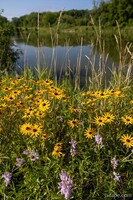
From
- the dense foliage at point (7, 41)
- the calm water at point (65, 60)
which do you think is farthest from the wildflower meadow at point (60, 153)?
A: the dense foliage at point (7, 41)

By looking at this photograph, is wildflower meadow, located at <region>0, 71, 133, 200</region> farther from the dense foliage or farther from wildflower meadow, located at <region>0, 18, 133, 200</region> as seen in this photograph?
the dense foliage

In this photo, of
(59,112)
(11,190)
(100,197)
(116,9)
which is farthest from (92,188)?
(116,9)

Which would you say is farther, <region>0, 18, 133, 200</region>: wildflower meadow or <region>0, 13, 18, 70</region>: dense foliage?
<region>0, 13, 18, 70</region>: dense foliage

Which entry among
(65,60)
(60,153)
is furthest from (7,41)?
(60,153)

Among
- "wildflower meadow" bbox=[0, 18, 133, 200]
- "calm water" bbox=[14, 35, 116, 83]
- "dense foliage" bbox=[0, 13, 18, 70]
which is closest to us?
"wildflower meadow" bbox=[0, 18, 133, 200]

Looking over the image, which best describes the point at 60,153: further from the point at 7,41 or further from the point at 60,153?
the point at 7,41

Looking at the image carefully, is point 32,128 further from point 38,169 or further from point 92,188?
point 92,188

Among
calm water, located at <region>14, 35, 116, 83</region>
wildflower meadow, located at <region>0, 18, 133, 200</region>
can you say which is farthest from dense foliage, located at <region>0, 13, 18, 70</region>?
wildflower meadow, located at <region>0, 18, 133, 200</region>

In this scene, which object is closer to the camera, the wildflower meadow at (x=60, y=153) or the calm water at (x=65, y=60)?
the wildflower meadow at (x=60, y=153)

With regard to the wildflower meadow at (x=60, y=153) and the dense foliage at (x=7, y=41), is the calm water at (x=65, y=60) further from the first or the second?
the wildflower meadow at (x=60, y=153)

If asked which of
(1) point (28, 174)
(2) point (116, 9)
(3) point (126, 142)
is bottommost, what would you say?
(1) point (28, 174)

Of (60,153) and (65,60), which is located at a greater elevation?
(65,60)

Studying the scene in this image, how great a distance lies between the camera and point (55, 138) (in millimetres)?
2773

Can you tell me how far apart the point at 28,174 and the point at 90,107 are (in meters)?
1.16
